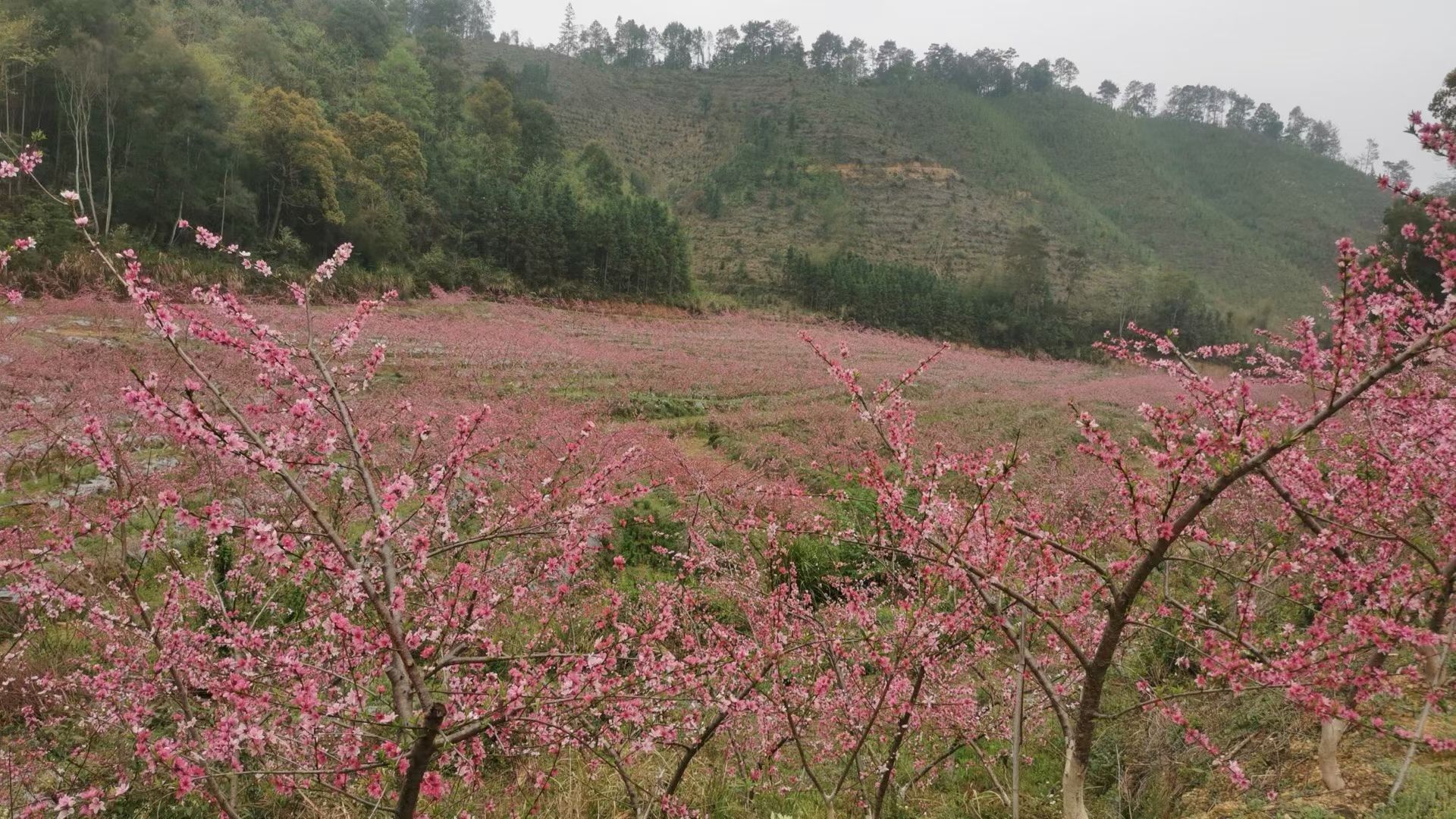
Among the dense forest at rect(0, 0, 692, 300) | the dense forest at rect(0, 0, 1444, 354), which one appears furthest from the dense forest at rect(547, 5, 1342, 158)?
the dense forest at rect(0, 0, 692, 300)

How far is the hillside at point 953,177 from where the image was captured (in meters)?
69.8

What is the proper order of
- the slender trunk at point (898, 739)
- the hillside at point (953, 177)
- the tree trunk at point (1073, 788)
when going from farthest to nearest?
the hillside at point (953, 177), the slender trunk at point (898, 739), the tree trunk at point (1073, 788)

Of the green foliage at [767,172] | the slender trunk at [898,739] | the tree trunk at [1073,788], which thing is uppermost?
the green foliage at [767,172]

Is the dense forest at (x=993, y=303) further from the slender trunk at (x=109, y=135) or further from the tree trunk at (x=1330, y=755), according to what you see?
the tree trunk at (x=1330, y=755)

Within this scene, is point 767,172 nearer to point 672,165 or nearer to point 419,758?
point 672,165

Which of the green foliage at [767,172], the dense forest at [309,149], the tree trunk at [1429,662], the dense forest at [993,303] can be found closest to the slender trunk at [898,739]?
the tree trunk at [1429,662]

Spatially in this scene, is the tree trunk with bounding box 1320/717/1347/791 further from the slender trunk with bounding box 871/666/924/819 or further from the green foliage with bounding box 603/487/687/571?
the green foliage with bounding box 603/487/687/571

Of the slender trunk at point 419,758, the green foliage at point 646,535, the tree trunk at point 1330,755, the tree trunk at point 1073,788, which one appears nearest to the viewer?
the slender trunk at point 419,758

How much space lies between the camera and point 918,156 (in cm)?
8856

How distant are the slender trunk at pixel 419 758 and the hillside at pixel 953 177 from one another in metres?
52.3

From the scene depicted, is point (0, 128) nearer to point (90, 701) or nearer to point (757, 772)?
point (90, 701)

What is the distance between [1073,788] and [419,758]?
220cm

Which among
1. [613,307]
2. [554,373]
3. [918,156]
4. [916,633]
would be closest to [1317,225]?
[918,156]

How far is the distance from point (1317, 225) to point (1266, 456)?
4426 inches
